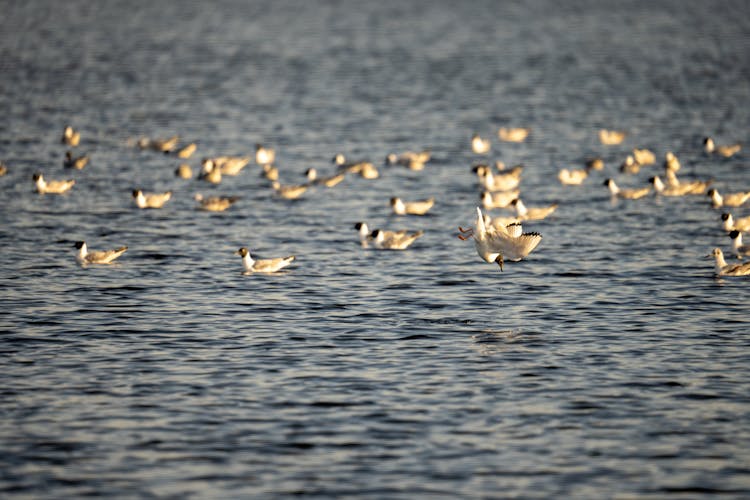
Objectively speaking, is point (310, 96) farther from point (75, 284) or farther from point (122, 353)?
point (122, 353)

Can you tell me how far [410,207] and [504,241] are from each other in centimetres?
1189

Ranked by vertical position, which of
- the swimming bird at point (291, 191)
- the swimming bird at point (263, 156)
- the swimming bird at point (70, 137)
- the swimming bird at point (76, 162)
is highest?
the swimming bird at point (70, 137)

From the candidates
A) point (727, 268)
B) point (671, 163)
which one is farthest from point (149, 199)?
point (671, 163)

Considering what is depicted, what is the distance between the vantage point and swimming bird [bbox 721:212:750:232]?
33800 millimetres

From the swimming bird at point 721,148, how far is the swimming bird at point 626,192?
6.67 meters

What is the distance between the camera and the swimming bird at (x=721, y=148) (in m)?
46.1

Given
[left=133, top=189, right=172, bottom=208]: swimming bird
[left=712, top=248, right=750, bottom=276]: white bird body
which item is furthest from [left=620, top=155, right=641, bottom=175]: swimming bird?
[left=133, top=189, right=172, bottom=208]: swimming bird

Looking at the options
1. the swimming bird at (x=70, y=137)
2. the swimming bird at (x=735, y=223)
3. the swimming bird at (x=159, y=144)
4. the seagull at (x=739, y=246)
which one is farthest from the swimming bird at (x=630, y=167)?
the swimming bird at (x=70, y=137)

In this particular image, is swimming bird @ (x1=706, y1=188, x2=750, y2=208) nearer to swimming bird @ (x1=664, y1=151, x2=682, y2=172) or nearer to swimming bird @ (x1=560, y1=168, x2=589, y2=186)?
swimming bird @ (x1=664, y1=151, x2=682, y2=172)

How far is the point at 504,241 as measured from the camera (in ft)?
86.3

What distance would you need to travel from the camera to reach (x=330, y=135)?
53469mm

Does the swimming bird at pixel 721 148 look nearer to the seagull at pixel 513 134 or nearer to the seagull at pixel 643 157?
the seagull at pixel 643 157

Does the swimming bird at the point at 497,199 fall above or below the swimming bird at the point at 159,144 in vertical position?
below

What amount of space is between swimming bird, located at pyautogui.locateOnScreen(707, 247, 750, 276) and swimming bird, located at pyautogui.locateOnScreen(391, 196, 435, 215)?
1044 cm
